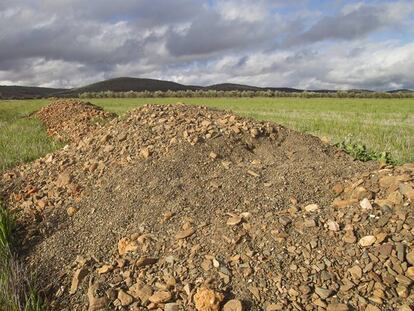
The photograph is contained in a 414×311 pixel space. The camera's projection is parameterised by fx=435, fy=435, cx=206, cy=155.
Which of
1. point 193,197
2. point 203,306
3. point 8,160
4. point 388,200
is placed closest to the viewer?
point 203,306

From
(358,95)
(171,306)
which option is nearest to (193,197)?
(171,306)

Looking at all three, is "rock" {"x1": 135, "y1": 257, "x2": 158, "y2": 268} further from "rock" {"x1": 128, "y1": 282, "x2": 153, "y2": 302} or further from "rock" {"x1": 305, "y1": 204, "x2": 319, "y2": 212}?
"rock" {"x1": 305, "y1": 204, "x2": 319, "y2": 212}

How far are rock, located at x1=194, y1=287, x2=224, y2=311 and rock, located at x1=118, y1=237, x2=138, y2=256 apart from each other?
34.8 inches

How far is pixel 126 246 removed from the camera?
150 inches

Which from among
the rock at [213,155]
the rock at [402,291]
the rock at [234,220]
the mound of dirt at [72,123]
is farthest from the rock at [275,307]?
the mound of dirt at [72,123]

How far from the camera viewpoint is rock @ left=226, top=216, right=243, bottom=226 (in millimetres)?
3806

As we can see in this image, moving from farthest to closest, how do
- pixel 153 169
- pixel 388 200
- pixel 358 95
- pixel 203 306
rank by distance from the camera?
pixel 358 95 < pixel 153 169 < pixel 388 200 < pixel 203 306

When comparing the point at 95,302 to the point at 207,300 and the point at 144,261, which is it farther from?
the point at 207,300

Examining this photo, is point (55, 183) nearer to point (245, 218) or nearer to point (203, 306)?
point (245, 218)

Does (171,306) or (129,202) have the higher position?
(129,202)

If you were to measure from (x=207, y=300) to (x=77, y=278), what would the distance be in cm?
115

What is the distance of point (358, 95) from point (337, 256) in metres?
64.7

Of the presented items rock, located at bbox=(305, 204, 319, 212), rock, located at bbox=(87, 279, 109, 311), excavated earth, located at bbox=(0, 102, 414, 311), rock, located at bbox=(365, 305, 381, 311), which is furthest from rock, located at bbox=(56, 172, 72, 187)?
rock, located at bbox=(365, 305, 381, 311)

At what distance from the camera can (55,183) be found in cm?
550
